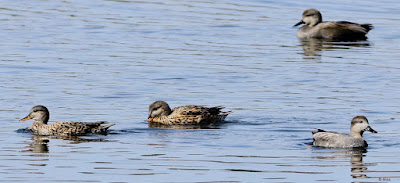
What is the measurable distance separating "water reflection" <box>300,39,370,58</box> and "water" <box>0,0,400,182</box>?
0.06 m

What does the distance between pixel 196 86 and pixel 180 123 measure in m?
2.81

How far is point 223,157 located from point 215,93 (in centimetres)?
621

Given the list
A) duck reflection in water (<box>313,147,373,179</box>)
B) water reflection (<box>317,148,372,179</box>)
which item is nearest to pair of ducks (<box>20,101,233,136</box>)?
duck reflection in water (<box>313,147,373,179</box>)

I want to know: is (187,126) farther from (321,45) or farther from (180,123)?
(321,45)

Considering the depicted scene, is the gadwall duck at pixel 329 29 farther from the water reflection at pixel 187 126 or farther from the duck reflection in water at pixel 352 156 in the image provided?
the duck reflection in water at pixel 352 156

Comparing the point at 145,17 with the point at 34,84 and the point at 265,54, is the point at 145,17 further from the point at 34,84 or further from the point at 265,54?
the point at 34,84

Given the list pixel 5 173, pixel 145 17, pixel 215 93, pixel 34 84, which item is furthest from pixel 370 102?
pixel 145 17

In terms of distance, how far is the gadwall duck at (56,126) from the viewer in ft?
61.8

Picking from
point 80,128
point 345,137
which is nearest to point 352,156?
point 345,137

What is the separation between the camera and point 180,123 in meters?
20.7

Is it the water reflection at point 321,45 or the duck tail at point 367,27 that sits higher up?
the duck tail at point 367,27

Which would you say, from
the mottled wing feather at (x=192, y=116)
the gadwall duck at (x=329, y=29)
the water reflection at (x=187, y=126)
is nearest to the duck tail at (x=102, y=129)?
the water reflection at (x=187, y=126)

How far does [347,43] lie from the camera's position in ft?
105

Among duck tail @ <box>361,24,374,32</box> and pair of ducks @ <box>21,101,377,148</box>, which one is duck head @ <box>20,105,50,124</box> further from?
duck tail @ <box>361,24,374,32</box>
